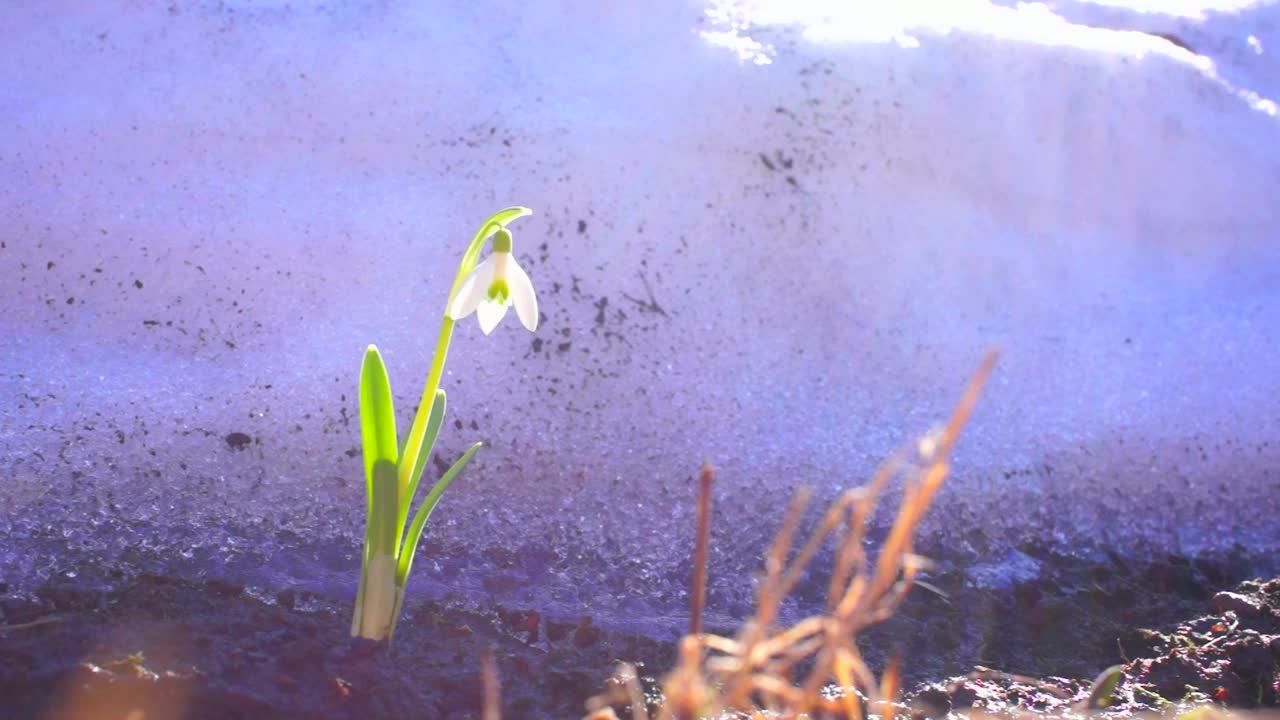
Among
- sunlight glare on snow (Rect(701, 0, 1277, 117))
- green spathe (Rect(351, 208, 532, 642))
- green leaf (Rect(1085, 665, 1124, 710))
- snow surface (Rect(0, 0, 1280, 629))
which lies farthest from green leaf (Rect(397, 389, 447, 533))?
sunlight glare on snow (Rect(701, 0, 1277, 117))

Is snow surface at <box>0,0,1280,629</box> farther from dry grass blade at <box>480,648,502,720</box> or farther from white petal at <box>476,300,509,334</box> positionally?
white petal at <box>476,300,509,334</box>

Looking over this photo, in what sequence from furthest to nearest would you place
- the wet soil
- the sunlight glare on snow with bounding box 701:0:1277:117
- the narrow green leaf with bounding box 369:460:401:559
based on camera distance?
the sunlight glare on snow with bounding box 701:0:1277:117 → the narrow green leaf with bounding box 369:460:401:559 → the wet soil

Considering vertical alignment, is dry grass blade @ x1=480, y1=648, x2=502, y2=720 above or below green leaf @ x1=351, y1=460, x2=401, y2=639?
below

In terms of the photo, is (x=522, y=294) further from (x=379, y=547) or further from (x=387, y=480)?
(x=379, y=547)

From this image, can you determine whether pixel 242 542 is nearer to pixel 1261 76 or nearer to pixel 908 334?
pixel 908 334

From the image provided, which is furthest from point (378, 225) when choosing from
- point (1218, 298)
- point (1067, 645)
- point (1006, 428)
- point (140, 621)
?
point (1218, 298)

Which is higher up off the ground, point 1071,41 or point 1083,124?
point 1071,41

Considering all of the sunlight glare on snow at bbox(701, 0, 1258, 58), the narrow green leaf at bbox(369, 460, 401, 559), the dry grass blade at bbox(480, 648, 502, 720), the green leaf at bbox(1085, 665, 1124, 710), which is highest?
the sunlight glare on snow at bbox(701, 0, 1258, 58)
